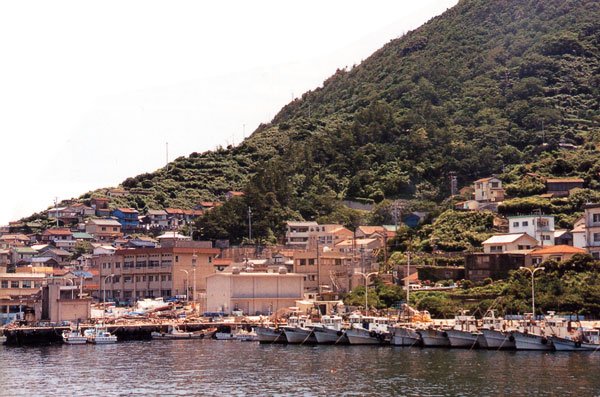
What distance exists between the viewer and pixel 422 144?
160000mm

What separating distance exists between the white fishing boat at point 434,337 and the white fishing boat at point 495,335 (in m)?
3.19

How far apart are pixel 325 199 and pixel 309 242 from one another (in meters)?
14.2

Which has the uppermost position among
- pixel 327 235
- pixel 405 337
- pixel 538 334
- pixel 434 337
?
pixel 327 235

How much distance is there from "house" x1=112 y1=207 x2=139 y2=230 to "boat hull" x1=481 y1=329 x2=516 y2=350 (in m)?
87.3

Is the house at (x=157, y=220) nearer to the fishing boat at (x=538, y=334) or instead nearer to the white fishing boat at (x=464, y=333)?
the white fishing boat at (x=464, y=333)

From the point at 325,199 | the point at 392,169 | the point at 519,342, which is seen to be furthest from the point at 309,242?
the point at 519,342

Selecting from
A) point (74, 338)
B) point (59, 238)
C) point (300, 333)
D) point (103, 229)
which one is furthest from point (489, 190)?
point (59, 238)

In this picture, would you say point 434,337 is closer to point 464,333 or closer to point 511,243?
point 464,333

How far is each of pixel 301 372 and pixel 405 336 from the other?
62.8 feet

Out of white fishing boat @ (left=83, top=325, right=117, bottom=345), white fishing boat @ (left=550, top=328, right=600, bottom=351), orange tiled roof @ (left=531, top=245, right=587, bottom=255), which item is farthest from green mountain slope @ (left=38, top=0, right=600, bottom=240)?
white fishing boat @ (left=550, top=328, right=600, bottom=351)

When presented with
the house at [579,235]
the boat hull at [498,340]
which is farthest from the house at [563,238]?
Answer: the boat hull at [498,340]

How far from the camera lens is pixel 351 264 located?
390 feet

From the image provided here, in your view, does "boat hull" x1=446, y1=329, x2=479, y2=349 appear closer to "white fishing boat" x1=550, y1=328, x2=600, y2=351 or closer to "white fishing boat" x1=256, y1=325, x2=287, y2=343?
"white fishing boat" x1=550, y1=328, x2=600, y2=351

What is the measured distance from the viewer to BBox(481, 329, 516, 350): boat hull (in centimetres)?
7912
